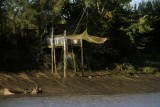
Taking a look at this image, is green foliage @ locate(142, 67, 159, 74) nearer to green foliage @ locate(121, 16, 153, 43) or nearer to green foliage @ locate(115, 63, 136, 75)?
green foliage @ locate(115, 63, 136, 75)

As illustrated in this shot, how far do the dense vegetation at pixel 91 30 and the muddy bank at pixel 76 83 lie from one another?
2.01 metres

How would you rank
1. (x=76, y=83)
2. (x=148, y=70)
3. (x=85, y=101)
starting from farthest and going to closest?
(x=148, y=70) → (x=76, y=83) → (x=85, y=101)

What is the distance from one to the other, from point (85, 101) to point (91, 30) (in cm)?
1551

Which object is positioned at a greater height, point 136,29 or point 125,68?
point 136,29

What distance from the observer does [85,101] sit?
113ft

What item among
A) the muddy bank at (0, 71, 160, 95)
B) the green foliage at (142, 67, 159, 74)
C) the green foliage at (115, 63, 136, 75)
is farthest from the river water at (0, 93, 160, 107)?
the green foliage at (142, 67, 159, 74)

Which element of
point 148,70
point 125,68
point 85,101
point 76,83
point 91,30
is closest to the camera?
point 85,101

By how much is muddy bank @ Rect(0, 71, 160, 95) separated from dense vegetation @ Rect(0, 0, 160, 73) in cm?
201

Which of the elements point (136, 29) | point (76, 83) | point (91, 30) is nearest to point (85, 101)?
point (76, 83)

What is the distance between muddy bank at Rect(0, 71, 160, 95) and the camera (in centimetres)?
3997

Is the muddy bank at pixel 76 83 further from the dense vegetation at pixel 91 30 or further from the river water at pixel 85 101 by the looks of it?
the river water at pixel 85 101

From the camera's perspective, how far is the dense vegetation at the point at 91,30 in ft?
144

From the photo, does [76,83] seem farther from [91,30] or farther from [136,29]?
[136,29]

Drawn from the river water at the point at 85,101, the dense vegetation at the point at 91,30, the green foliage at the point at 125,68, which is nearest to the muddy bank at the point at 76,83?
the green foliage at the point at 125,68
